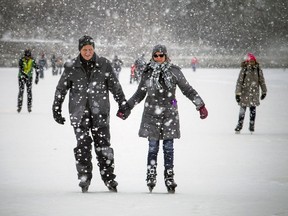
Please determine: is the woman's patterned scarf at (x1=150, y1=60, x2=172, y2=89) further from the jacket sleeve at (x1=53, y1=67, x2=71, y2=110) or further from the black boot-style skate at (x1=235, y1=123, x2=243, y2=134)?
the black boot-style skate at (x1=235, y1=123, x2=243, y2=134)

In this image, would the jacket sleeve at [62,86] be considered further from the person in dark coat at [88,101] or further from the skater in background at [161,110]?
the skater in background at [161,110]

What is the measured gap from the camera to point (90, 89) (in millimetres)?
5516

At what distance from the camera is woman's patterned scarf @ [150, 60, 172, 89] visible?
18.2ft

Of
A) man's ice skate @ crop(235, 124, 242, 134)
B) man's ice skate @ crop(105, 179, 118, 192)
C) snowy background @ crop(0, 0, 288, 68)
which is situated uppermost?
snowy background @ crop(0, 0, 288, 68)

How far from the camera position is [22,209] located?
4.72 m

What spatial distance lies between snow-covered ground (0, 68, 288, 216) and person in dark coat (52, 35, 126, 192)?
10.7 inches

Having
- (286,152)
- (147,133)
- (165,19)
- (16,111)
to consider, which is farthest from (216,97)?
(165,19)

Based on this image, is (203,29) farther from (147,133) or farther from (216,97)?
(147,133)

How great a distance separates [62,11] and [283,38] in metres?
39.4

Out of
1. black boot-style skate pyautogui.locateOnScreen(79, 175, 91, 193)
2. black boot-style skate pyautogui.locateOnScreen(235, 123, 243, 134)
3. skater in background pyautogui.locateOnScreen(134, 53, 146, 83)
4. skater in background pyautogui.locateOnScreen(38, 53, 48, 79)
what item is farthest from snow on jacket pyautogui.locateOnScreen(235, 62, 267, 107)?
skater in background pyautogui.locateOnScreen(38, 53, 48, 79)

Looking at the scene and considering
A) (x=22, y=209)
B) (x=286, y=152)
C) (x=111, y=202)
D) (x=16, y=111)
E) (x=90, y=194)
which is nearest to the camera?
(x=22, y=209)

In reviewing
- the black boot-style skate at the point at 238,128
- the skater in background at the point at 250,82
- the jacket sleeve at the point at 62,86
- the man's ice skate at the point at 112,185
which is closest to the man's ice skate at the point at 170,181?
the man's ice skate at the point at 112,185

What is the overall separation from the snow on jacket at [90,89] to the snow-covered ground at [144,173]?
686 millimetres

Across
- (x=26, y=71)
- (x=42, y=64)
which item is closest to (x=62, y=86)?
(x=26, y=71)
